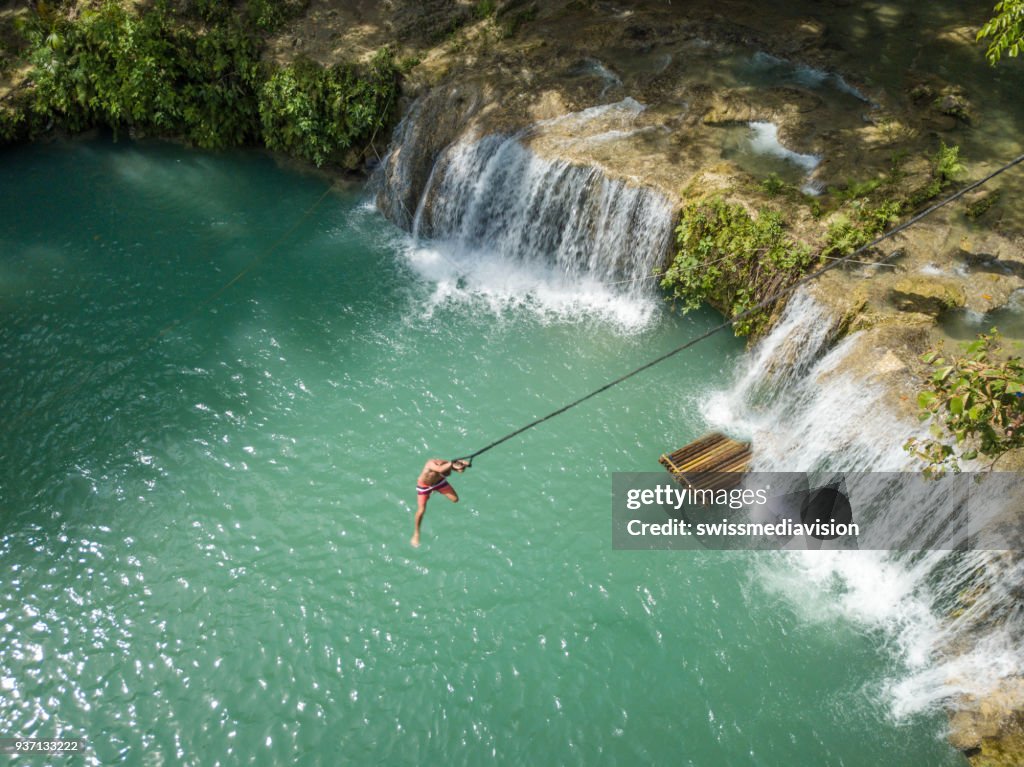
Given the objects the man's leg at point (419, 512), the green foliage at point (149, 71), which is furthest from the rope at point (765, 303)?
the green foliage at point (149, 71)

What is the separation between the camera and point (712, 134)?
39.3ft

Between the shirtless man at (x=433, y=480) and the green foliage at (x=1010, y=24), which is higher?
the green foliage at (x=1010, y=24)

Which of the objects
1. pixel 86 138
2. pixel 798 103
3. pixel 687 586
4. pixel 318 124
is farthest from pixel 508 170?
pixel 86 138

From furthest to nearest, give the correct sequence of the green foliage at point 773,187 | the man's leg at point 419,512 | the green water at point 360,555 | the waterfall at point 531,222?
the waterfall at point 531,222 < the green foliage at point 773,187 < the man's leg at point 419,512 < the green water at point 360,555

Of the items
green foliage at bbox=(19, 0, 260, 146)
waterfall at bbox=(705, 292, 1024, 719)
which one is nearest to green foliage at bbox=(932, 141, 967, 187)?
waterfall at bbox=(705, 292, 1024, 719)

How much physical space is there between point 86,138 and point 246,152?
3875mm

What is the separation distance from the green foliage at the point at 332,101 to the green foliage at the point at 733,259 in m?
7.08

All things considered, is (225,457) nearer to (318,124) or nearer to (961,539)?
(318,124)

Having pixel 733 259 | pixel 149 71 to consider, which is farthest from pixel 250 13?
pixel 733 259

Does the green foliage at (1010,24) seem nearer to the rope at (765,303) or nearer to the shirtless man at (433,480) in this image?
the rope at (765,303)

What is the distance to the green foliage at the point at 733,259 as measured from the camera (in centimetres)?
988

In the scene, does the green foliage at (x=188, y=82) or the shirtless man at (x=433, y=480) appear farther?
the green foliage at (x=188, y=82)

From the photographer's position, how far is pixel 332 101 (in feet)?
45.2

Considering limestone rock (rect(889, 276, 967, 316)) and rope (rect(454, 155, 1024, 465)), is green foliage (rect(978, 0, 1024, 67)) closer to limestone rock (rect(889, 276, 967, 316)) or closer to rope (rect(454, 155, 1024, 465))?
rope (rect(454, 155, 1024, 465))
